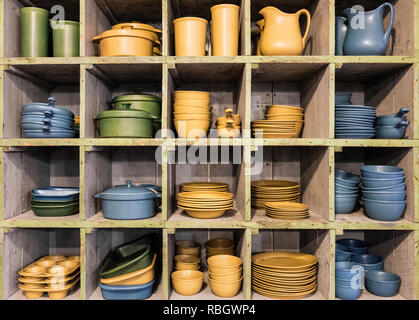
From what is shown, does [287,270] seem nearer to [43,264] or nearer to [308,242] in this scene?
[308,242]

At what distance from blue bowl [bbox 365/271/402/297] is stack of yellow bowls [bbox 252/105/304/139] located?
37.4 inches

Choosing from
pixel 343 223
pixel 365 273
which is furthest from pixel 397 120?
pixel 365 273

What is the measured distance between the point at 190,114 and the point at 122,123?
0.39 meters

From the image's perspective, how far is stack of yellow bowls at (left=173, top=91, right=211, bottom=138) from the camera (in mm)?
1889

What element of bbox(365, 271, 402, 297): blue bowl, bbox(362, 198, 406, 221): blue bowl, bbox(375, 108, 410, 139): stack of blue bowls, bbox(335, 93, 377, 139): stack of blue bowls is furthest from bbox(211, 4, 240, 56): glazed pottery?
bbox(365, 271, 402, 297): blue bowl

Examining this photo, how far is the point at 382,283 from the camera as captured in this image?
1822mm

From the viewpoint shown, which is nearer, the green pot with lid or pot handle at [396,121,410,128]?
pot handle at [396,121,410,128]

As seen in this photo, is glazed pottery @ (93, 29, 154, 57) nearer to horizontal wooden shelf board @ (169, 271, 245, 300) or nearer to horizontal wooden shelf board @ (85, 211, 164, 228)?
horizontal wooden shelf board @ (85, 211, 164, 228)

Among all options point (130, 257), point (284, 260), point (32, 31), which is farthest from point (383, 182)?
point (32, 31)

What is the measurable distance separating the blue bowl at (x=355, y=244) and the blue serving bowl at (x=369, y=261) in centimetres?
4

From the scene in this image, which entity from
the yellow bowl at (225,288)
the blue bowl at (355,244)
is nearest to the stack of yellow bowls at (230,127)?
the yellow bowl at (225,288)

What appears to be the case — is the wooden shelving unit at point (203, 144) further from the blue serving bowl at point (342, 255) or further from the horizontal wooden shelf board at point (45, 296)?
the blue serving bowl at point (342, 255)

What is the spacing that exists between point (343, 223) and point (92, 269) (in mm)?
1472
